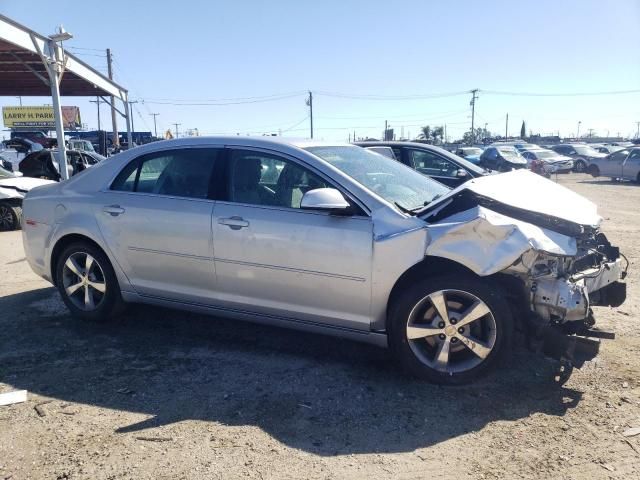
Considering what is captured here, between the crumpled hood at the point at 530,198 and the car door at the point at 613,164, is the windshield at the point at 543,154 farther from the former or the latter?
the crumpled hood at the point at 530,198

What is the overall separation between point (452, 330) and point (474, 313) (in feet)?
0.59

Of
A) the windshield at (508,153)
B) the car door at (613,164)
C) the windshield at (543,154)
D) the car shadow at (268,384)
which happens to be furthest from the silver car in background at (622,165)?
the car shadow at (268,384)

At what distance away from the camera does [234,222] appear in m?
3.79

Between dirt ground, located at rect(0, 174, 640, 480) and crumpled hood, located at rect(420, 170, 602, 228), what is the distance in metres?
1.10

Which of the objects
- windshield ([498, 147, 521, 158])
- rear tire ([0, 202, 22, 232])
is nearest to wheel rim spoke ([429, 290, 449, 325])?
rear tire ([0, 202, 22, 232])

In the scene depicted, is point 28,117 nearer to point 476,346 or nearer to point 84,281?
point 84,281

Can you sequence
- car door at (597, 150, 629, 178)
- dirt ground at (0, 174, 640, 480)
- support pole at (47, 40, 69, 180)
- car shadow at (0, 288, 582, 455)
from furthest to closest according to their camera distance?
car door at (597, 150, 629, 178) → support pole at (47, 40, 69, 180) → car shadow at (0, 288, 582, 455) → dirt ground at (0, 174, 640, 480)

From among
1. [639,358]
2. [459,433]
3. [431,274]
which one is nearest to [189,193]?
[431,274]

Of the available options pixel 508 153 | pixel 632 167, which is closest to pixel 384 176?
pixel 632 167

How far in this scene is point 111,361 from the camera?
385cm

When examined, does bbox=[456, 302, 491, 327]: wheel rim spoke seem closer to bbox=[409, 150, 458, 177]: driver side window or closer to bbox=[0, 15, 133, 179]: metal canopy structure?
bbox=[409, 150, 458, 177]: driver side window

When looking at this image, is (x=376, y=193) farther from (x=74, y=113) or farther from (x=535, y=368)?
(x=74, y=113)

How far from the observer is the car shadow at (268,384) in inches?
116

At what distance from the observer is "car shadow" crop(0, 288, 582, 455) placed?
296 centimetres
